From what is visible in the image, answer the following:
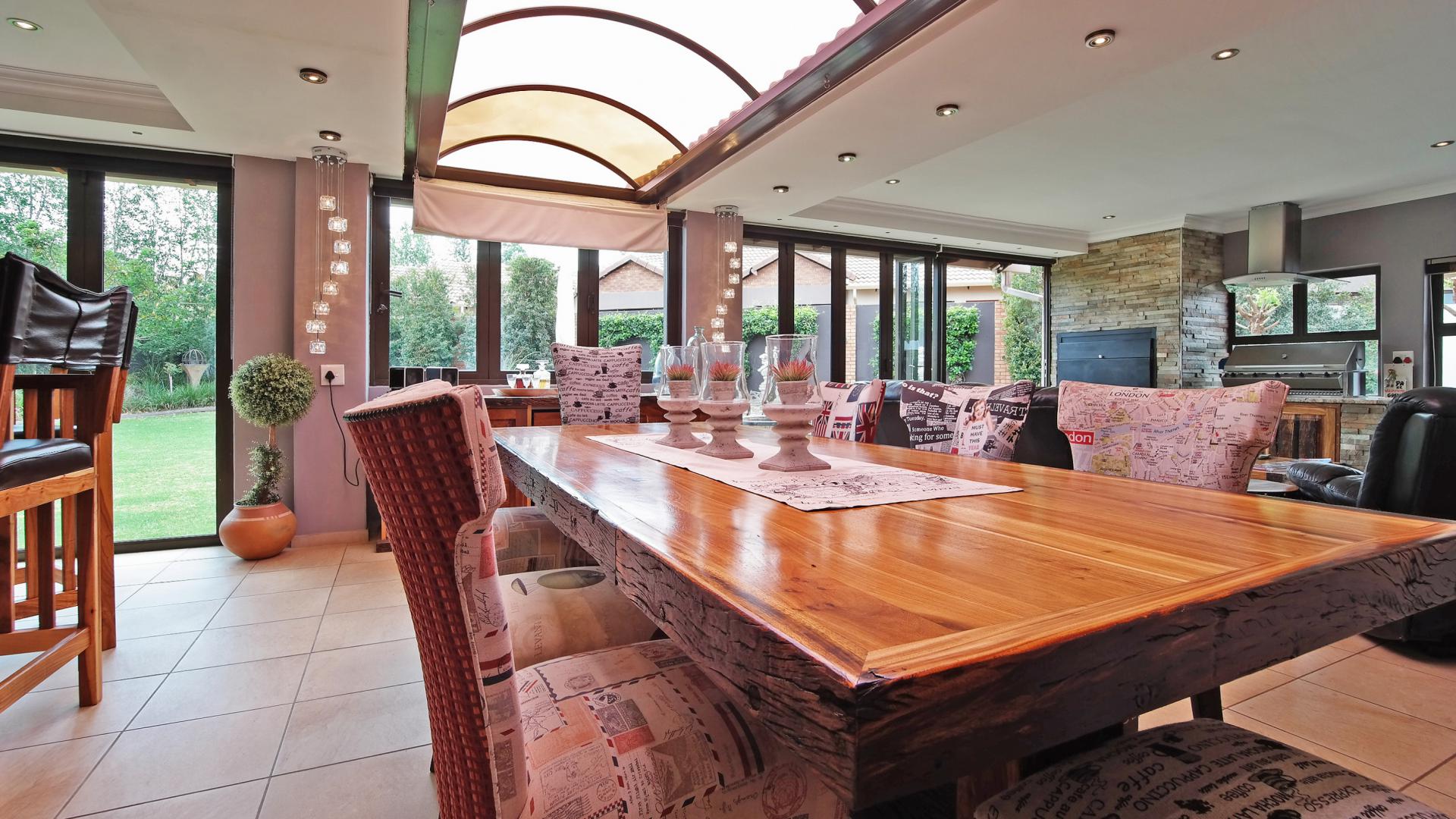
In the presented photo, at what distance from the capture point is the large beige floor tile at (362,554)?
3.69m

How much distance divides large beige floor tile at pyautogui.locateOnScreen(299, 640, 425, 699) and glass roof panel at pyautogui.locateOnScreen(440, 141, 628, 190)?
10.8 ft

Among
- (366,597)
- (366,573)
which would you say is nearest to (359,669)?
(366,597)

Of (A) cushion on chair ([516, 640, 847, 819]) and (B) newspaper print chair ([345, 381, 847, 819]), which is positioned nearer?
(B) newspaper print chair ([345, 381, 847, 819])

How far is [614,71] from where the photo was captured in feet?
12.7

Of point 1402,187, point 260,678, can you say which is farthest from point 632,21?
point 1402,187

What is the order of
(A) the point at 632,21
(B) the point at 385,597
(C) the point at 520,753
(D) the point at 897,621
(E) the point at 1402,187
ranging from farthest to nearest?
(E) the point at 1402,187
(A) the point at 632,21
(B) the point at 385,597
(C) the point at 520,753
(D) the point at 897,621

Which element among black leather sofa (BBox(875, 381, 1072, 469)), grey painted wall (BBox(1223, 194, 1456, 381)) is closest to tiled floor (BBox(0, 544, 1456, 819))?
black leather sofa (BBox(875, 381, 1072, 469))

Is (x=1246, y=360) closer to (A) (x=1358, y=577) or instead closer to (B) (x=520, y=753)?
(A) (x=1358, y=577)

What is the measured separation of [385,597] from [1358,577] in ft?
10.6

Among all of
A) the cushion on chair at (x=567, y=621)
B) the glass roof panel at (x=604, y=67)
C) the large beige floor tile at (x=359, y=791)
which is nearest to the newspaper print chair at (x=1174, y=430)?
the cushion on chair at (x=567, y=621)

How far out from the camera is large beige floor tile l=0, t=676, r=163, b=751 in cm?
181

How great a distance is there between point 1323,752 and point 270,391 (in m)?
4.47

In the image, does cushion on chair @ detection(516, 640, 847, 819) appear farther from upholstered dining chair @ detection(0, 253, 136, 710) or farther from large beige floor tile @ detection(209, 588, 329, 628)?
large beige floor tile @ detection(209, 588, 329, 628)

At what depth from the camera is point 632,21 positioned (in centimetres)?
338
